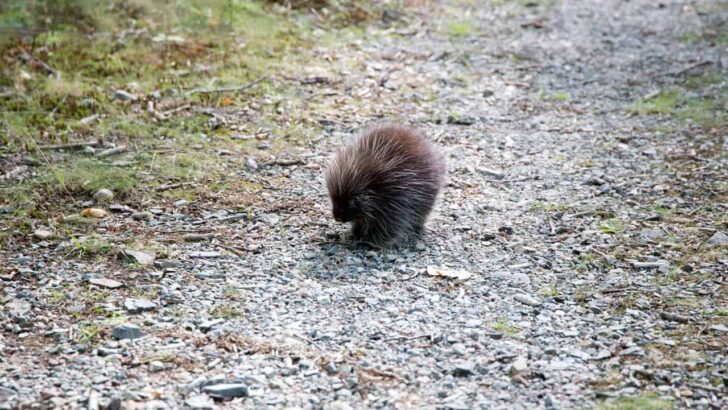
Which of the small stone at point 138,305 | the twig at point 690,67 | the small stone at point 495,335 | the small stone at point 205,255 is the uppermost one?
the twig at point 690,67

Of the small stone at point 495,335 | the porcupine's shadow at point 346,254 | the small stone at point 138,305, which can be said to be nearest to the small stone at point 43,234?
the small stone at point 138,305

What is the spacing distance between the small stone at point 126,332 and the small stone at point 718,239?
448 centimetres

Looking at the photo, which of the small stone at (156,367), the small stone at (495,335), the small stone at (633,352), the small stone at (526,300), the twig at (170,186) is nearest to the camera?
the small stone at (156,367)

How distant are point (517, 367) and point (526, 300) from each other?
0.93 m

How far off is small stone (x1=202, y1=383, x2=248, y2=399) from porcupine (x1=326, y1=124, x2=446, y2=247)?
2.20 meters

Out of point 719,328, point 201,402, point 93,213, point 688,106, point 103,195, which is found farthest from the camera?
point 688,106

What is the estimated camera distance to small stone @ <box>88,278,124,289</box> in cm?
→ 566

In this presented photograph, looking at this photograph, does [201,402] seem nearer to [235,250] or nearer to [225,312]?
[225,312]

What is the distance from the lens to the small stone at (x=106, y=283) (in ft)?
18.6

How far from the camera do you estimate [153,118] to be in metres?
8.82

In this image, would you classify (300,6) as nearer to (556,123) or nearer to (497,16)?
(497,16)

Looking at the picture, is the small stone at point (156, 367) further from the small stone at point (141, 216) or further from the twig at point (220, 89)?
the twig at point (220, 89)

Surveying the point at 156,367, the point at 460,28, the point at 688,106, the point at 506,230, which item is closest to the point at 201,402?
the point at 156,367

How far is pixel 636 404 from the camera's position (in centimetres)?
446
